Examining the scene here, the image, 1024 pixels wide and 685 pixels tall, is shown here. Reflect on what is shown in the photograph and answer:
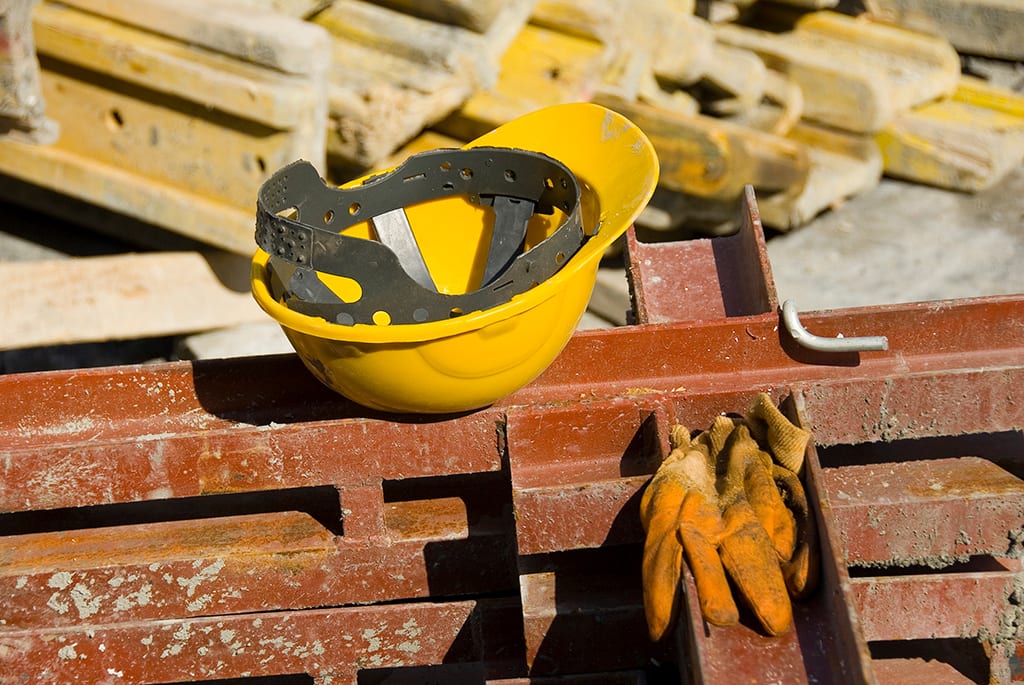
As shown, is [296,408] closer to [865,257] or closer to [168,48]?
[168,48]

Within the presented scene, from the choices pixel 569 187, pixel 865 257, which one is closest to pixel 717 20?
pixel 865 257

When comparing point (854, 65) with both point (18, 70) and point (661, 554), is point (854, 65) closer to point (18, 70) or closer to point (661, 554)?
point (18, 70)

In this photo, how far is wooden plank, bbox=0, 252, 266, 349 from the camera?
4883mm

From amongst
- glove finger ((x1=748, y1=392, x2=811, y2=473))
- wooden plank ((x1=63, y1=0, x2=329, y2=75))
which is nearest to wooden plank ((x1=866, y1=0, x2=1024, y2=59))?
wooden plank ((x1=63, y1=0, x2=329, y2=75))

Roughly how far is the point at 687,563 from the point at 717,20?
18.5 feet

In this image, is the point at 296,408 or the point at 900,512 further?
the point at 296,408

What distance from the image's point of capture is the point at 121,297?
16.6 ft

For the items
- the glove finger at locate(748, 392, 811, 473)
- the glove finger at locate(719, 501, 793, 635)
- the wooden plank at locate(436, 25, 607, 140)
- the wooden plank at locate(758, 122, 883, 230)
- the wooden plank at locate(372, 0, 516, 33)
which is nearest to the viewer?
the glove finger at locate(719, 501, 793, 635)

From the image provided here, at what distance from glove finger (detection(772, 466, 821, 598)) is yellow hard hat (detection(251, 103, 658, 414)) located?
63cm

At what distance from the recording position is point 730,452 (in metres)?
2.70

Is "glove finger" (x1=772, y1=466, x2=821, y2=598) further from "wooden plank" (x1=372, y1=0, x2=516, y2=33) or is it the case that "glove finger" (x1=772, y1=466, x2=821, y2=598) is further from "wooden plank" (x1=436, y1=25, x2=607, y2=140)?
"wooden plank" (x1=372, y1=0, x2=516, y2=33)

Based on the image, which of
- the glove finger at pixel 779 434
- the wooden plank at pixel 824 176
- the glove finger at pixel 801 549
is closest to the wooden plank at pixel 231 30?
the glove finger at pixel 779 434

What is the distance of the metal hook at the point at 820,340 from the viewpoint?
2846 millimetres

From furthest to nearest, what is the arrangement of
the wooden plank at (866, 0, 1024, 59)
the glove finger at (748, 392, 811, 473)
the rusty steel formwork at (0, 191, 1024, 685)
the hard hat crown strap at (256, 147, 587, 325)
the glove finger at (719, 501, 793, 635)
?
the wooden plank at (866, 0, 1024, 59) < the rusty steel formwork at (0, 191, 1024, 685) < the glove finger at (748, 392, 811, 473) < the hard hat crown strap at (256, 147, 587, 325) < the glove finger at (719, 501, 793, 635)
